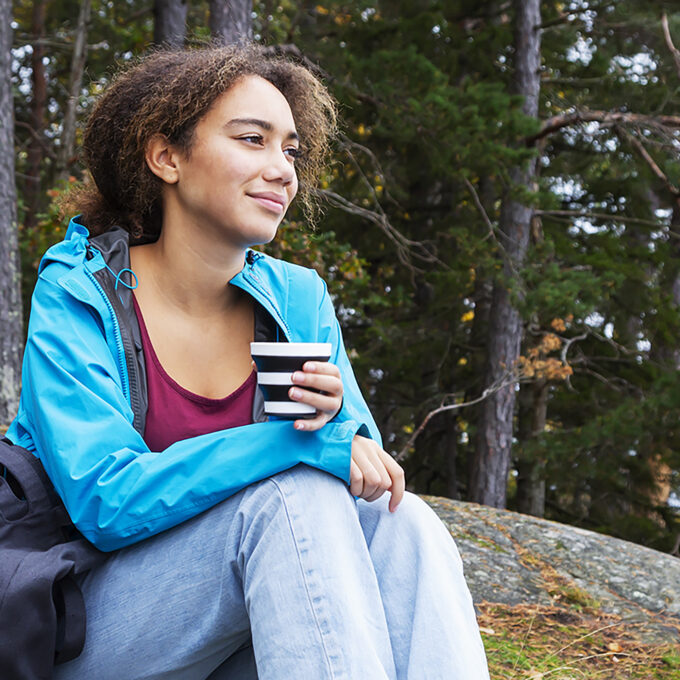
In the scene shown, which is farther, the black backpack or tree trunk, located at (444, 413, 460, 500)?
tree trunk, located at (444, 413, 460, 500)

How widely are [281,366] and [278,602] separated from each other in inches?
17.2

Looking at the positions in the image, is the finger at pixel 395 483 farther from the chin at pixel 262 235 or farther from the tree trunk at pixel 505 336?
the tree trunk at pixel 505 336

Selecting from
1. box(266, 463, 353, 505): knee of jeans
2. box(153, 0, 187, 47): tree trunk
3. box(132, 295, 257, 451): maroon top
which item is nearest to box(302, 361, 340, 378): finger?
box(266, 463, 353, 505): knee of jeans

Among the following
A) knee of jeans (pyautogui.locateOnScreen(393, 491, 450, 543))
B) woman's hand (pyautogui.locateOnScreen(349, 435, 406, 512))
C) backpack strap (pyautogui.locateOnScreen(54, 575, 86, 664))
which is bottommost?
backpack strap (pyautogui.locateOnScreen(54, 575, 86, 664))

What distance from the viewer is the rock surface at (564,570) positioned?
10.8 feet

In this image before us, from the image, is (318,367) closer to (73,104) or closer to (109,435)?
(109,435)

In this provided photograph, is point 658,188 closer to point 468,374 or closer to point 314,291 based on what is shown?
point 468,374

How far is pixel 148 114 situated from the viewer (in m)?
2.13

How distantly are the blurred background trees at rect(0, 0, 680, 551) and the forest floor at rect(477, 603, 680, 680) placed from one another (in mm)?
4065

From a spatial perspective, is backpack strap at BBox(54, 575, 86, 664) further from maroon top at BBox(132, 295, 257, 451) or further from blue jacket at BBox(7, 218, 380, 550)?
maroon top at BBox(132, 295, 257, 451)

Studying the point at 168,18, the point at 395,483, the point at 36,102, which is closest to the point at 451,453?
the point at 168,18

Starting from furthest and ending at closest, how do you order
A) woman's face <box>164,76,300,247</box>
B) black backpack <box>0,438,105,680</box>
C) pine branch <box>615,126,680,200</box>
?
pine branch <box>615,126,680,200</box> → woman's face <box>164,76,300,247</box> → black backpack <box>0,438,105,680</box>

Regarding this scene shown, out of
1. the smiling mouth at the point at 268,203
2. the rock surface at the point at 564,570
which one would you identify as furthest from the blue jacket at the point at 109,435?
the rock surface at the point at 564,570

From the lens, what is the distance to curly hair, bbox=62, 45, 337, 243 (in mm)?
2055
